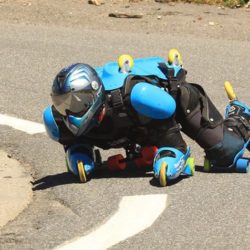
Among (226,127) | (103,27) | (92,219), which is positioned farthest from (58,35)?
(92,219)

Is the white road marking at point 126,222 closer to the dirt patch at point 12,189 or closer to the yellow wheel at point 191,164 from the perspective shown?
the yellow wheel at point 191,164

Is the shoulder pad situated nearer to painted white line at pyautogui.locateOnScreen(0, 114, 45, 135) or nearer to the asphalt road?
the asphalt road

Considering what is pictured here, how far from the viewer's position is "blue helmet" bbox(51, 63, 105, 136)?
5512mm

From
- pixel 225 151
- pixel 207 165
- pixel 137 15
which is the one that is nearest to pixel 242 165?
pixel 225 151

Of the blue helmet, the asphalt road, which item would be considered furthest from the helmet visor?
the asphalt road

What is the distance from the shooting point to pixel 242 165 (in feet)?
19.6

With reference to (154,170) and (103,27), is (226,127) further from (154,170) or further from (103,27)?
(103,27)

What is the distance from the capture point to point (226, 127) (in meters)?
6.17

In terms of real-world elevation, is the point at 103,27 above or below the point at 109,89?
below

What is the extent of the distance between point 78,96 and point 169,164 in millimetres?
780

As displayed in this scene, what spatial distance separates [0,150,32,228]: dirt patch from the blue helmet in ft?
2.03

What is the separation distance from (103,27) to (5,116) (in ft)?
14.3

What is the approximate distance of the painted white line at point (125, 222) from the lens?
4859 mm

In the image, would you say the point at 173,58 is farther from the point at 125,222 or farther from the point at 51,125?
the point at 125,222
